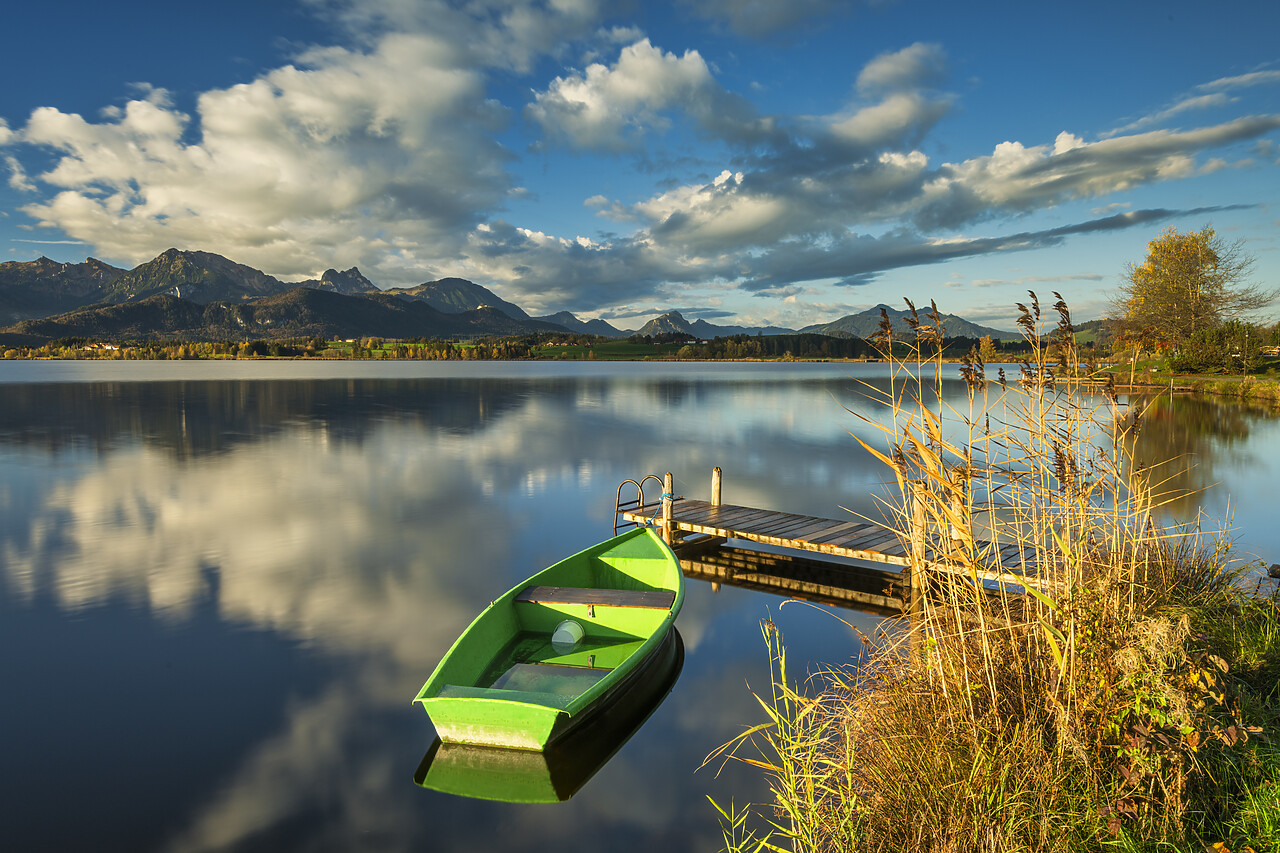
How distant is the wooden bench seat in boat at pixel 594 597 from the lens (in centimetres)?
950

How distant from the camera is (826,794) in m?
5.28

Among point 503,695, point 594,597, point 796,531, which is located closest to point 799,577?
point 796,531

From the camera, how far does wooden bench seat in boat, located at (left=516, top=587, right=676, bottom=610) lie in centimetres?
950

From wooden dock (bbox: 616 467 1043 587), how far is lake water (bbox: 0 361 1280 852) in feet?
4.23

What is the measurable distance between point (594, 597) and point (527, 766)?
2915 millimetres

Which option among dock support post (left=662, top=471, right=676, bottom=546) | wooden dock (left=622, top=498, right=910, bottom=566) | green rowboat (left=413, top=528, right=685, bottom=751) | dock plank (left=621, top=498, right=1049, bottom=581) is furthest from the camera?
dock support post (left=662, top=471, right=676, bottom=546)

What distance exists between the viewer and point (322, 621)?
39.8 ft

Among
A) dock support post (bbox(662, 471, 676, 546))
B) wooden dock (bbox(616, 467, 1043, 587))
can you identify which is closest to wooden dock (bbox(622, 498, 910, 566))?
wooden dock (bbox(616, 467, 1043, 587))

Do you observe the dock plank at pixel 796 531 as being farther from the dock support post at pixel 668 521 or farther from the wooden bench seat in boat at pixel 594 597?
the wooden bench seat in boat at pixel 594 597

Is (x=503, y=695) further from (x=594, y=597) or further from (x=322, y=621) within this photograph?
(x=322, y=621)

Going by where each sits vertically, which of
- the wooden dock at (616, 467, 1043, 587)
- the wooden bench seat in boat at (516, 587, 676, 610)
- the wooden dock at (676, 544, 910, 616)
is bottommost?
the wooden dock at (676, 544, 910, 616)

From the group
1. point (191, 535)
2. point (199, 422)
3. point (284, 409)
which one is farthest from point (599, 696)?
point (284, 409)

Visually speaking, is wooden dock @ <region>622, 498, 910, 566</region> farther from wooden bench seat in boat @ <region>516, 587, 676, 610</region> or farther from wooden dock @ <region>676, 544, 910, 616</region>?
wooden bench seat in boat @ <region>516, 587, 676, 610</region>

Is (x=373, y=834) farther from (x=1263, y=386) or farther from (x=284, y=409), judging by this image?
(x=1263, y=386)
